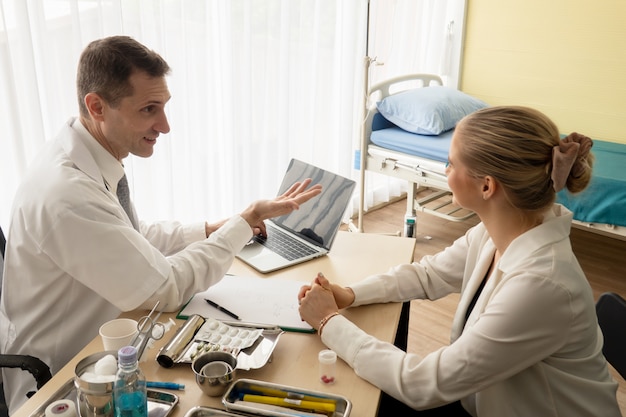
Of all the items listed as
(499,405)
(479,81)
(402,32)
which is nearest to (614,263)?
(479,81)

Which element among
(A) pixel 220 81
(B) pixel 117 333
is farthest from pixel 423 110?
(B) pixel 117 333

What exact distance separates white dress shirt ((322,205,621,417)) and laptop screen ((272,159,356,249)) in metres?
0.53

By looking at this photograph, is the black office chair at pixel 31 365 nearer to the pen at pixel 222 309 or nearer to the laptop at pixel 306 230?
the pen at pixel 222 309

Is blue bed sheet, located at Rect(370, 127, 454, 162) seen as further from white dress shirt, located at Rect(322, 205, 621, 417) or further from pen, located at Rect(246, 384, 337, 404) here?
pen, located at Rect(246, 384, 337, 404)

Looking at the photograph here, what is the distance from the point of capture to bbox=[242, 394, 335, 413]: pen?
3.47 feet

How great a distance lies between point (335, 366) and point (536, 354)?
0.40 meters

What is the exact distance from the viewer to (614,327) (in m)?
1.35

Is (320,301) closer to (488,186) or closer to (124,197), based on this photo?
(488,186)

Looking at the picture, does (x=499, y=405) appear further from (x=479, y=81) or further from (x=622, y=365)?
(x=479, y=81)

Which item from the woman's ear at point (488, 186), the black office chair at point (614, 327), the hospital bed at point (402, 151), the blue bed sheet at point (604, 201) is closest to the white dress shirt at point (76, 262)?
the woman's ear at point (488, 186)

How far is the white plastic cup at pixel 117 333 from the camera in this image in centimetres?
119

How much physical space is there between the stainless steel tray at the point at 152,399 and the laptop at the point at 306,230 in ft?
1.96

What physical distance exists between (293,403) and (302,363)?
0.15 metres

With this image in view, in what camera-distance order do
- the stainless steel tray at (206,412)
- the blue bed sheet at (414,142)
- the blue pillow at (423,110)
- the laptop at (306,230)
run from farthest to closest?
1. the blue pillow at (423,110)
2. the blue bed sheet at (414,142)
3. the laptop at (306,230)
4. the stainless steel tray at (206,412)
